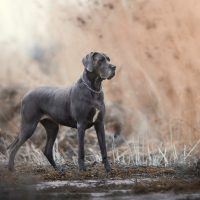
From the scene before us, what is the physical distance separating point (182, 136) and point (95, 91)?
683 centimetres

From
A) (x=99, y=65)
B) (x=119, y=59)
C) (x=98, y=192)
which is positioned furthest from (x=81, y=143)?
(x=119, y=59)

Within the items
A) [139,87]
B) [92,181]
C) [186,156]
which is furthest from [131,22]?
[92,181]

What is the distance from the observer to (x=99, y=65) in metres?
10.8

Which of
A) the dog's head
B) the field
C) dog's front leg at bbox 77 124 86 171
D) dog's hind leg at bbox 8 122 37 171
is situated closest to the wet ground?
dog's front leg at bbox 77 124 86 171

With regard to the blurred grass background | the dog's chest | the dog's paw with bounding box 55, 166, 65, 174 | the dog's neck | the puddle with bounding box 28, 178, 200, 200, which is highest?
the blurred grass background

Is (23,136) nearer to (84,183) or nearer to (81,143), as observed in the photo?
(81,143)

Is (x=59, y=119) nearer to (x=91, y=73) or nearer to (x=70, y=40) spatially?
(x=91, y=73)

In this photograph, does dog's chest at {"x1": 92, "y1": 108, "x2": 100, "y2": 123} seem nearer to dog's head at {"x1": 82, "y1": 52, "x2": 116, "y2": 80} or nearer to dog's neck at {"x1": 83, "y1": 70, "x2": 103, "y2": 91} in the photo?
dog's neck at {"x1": 83, "y1": 70, "x2": 103, "y2": 91}

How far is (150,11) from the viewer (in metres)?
19.8

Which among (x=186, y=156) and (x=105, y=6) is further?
(x=105, y=6)

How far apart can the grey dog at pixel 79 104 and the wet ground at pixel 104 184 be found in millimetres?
496

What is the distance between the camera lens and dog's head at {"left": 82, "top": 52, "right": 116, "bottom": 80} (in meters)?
10.7

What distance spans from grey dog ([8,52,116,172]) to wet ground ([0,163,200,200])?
0.50 metres

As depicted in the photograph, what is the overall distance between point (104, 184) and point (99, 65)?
2.01 metres
